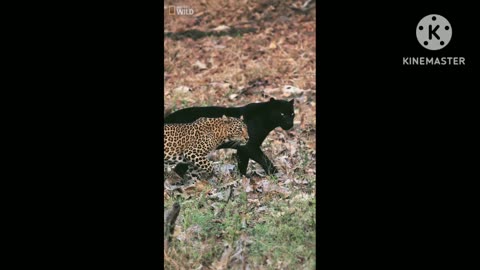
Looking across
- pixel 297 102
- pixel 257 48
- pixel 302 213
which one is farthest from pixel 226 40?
pixel 302 213

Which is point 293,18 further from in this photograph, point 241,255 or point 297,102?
point 241,255

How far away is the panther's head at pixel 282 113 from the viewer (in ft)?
24.3

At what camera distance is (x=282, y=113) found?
24.4ft

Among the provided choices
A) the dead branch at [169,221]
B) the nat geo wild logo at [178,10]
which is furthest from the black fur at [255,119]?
the nat geo wild logo at [178,10]

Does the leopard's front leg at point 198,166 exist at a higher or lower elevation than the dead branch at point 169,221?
higher

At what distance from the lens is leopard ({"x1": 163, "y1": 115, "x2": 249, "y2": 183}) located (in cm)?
736

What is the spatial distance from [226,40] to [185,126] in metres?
0.76

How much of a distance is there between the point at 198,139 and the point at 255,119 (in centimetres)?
45

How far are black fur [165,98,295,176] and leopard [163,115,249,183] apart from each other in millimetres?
37

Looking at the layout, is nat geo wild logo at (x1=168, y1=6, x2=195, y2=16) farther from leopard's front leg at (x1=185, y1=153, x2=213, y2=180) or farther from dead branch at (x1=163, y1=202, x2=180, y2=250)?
dead branch at (x1=163, y1=202, x2=180, y2=250)
